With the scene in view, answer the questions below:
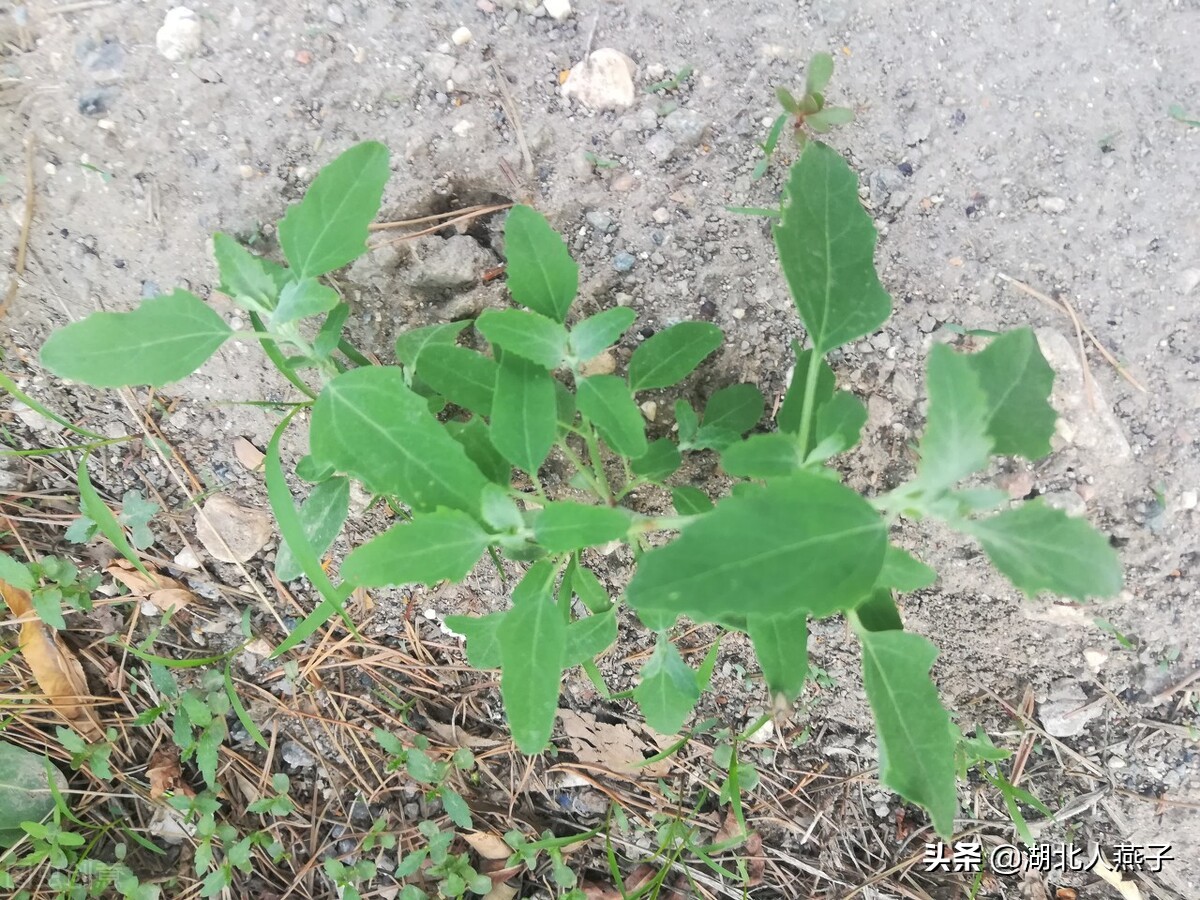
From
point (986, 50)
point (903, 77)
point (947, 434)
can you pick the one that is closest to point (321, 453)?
point (947, 434)

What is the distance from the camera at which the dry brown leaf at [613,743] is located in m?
2.23

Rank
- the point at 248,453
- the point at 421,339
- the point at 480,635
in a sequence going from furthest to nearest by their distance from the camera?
1. the point at 248,453
2. the point at 480,635
3. the point at 421,339

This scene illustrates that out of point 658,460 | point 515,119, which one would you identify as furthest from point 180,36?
point 658,460

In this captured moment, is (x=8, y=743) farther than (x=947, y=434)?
Yes

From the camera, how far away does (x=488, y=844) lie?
7.39 feet

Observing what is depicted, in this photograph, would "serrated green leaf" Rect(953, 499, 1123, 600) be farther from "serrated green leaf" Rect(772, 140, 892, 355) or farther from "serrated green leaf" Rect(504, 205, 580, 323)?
"serrated green leaf" Rect(504, 205, 580, 323)

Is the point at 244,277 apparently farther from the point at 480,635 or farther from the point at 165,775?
the point at 165,775

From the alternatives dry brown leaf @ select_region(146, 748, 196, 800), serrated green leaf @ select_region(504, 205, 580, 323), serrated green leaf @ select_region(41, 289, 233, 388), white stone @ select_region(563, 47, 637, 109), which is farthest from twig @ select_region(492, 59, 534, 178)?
dry brown leaf @ select_region(146, 748, 196, 800)

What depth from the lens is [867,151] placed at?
5.96ft

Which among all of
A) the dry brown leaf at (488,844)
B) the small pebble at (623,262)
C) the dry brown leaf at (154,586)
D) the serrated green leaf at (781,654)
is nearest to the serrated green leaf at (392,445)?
the serrated green leaf at (781,654)

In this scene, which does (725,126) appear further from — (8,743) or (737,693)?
(8,743)

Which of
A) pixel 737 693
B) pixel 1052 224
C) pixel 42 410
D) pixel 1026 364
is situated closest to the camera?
pixel 1026 364

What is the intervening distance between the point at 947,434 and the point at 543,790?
1649mm

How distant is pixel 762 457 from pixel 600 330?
1.25ft
